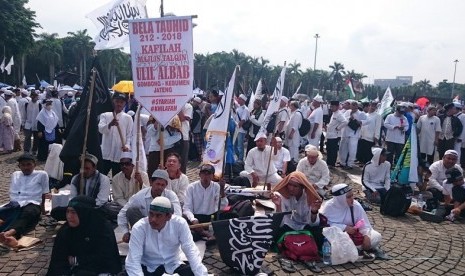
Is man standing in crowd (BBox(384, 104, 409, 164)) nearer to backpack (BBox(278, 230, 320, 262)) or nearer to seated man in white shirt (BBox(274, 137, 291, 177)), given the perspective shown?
seated man in white shirt (BBox(274, 137, 291, 177))

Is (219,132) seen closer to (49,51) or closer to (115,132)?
(115,132)

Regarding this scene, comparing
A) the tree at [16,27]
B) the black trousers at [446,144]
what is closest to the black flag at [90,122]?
the black trousers at [446,144]

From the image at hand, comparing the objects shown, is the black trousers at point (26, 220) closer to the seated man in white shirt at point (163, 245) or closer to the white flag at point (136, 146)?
the white flag at point (136, 146)

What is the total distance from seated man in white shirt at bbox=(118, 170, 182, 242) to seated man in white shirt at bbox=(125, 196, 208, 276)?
2.97 feet

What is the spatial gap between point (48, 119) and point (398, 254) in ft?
31.2

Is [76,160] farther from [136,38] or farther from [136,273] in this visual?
[136,273]

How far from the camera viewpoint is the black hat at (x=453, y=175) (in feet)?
25.4

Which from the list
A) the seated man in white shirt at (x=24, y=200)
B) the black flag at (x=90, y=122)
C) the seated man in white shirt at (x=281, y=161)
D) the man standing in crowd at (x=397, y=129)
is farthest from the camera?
the man standing in crowd at (x=397, y=129)

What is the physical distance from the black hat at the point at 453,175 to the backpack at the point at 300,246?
12.9ft

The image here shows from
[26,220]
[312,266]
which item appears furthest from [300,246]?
[26,220]

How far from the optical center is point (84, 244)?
14.6 ft

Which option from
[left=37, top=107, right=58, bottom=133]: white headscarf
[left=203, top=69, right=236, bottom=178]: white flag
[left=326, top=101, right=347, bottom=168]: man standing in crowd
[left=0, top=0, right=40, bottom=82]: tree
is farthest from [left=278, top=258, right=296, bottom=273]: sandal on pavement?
[left=0, top=0, right=40, bottom=82]: tree

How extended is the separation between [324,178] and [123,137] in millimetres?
3988

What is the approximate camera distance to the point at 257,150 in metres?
8.56
